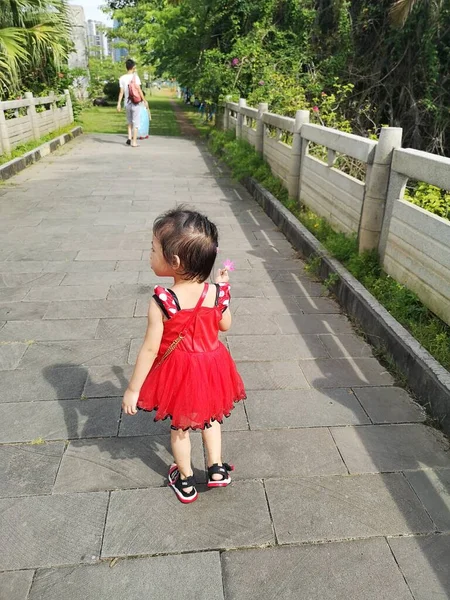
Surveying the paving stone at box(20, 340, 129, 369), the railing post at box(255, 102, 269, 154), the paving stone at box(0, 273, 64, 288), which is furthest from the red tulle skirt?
the railing post at box(255, 102, 269, 154)

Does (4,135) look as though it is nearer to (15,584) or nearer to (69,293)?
(69,293)

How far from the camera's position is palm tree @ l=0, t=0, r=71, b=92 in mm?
10703

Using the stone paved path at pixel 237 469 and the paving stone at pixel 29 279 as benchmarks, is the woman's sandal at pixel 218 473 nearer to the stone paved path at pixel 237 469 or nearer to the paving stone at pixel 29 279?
the stone paved path at pixel 237 469

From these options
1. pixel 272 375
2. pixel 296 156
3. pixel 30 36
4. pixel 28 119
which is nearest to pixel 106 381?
pixel 272 375

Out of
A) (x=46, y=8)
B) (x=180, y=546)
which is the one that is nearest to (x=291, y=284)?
(x=180, y=546)

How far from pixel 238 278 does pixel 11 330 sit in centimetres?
220

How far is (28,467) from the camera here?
2428 millimetres

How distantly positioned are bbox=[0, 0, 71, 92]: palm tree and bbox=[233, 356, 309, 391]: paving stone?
9.83 m

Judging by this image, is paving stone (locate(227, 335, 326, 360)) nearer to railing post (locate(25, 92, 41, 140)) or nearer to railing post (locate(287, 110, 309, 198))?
railing post (locate(287, 110, 309, 198))

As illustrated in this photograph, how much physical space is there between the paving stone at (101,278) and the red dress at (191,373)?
9.26 ft

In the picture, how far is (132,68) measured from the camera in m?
12.4

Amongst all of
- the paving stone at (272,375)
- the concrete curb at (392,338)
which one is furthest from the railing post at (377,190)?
the paving stone at (272,375)

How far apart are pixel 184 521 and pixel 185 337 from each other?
2.63 ft

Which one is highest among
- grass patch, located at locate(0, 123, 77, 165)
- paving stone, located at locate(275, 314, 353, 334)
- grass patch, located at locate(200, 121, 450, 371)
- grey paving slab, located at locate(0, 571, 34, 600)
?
grass patch, located at locate(200, 121, 450, 371)
